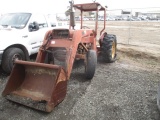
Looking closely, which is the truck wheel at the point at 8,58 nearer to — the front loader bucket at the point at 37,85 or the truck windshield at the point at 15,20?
the truck windshield at the point at 15,20

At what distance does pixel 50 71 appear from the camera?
193 inches

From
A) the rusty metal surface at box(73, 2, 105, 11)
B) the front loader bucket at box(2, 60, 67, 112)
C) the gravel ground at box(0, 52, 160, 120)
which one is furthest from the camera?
the rusty metal surface at box(73, 2, 105, 11)

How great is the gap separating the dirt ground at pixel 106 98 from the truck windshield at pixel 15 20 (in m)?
1.73

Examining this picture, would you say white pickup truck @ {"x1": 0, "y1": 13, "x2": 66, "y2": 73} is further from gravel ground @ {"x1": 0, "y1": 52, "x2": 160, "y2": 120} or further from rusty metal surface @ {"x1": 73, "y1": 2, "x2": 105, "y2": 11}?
rusty metal surface @ {"x1": 73, "y1": 2, "x2": 105, "y2": 11}

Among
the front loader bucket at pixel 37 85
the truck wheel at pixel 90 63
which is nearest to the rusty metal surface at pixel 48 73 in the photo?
the front loader bucket at pixel 37 85

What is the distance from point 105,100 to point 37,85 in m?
1.59

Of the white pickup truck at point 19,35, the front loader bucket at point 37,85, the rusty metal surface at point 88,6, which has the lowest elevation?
the front loader bucket at point 37,85

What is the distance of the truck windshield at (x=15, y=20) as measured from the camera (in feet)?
24.0

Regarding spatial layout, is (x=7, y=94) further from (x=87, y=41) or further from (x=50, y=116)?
(x=87, y=41)

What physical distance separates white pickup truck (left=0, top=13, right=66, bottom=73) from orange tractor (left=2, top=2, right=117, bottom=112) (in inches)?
44.2

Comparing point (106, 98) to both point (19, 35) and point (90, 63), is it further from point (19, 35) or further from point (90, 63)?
point (19, 35)

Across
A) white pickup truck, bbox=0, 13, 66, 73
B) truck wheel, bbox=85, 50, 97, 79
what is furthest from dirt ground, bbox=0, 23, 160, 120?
white pickup truck, bbox=0, 13, 66, 73

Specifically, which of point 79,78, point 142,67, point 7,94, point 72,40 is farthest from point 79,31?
point 142,67

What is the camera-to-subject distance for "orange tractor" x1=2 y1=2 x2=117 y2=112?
173 inches
